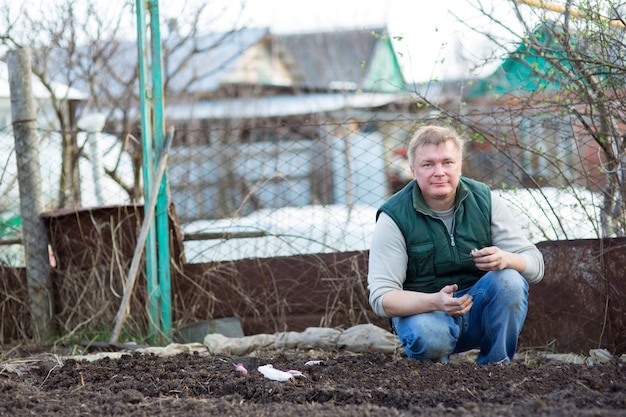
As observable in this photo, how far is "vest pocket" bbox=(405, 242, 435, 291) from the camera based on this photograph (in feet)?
12.4

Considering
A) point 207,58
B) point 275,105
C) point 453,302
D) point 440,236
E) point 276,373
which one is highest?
point 275,105

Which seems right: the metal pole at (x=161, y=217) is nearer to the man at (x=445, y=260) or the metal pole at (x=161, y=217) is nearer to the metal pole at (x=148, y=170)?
the metal pole at (x=148, y=170)

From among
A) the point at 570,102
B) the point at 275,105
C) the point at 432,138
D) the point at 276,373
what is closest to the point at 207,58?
the point at 275,105

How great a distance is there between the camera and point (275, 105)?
1725 cm

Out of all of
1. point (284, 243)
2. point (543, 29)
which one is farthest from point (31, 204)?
point (543, 29)

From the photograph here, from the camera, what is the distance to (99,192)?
713 centimetres

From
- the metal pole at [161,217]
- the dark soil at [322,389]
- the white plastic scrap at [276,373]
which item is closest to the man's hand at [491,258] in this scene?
the dark soil at [322,389]

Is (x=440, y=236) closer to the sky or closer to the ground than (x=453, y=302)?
closer to the sky

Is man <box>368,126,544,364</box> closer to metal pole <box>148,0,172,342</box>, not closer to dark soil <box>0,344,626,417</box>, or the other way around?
dark soil <box>0,344,626,417</box>

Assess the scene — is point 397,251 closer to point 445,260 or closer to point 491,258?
point 445,260

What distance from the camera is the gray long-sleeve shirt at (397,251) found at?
376 cm

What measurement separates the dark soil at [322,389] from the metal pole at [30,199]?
148cm

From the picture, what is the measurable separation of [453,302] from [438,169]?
0.66 m

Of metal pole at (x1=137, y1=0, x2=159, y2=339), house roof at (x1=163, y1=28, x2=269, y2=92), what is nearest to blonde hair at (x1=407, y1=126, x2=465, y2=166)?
metal pole at (x1=137, y1=0, x2=159, y2=339)
